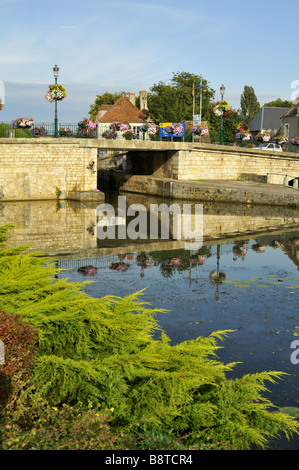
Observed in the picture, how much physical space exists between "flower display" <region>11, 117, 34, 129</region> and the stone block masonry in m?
1.25

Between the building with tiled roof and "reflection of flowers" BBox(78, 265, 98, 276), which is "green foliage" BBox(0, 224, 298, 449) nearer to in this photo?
"reflection of flowers" BBox(78, 265, 98, 276)

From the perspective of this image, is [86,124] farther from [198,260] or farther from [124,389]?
[124,389]

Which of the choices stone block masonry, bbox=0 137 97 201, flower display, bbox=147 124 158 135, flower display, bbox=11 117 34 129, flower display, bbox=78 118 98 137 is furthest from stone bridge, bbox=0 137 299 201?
flower display, bbox=147 124 158 135

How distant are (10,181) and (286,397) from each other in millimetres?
21994

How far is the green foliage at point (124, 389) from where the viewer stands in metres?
3.40

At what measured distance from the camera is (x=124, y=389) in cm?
384

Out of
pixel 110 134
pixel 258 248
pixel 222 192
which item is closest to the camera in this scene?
pixel 258 248

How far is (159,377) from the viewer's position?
3.91 meters

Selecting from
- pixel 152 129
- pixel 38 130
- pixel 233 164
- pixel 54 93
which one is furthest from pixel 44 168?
pixel 233 164

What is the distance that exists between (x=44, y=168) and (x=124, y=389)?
23.1m

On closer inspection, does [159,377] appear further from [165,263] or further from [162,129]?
[162,129]

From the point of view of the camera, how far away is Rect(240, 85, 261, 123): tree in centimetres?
9856

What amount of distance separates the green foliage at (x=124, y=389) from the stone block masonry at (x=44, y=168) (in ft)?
70.9

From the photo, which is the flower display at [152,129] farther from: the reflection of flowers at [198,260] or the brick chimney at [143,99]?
the brick chimney at [143,99]
